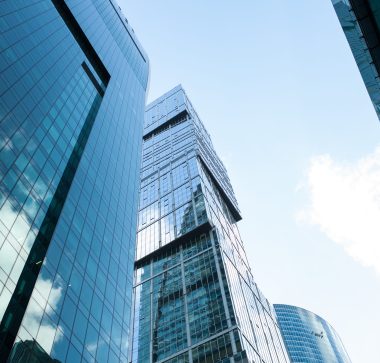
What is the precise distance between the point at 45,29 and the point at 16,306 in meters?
39.3

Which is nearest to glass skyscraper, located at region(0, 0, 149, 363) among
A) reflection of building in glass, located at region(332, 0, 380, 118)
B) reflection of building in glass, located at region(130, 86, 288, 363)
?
reflection of building in glass, located at region(332, 0, 380, 118)

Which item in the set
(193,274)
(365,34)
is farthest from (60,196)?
(193,274)

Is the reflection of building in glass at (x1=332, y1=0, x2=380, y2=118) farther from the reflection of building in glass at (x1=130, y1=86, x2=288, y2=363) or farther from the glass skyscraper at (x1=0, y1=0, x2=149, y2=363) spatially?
the reflection of building in glass at (x1=130, y1=86, x2=288, y2=363)

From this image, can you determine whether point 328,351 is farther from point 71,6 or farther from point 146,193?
point 71,6

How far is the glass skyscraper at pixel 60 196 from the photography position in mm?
28281

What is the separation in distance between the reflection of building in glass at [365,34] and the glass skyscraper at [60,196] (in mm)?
22714

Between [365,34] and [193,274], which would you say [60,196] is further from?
[193,274]

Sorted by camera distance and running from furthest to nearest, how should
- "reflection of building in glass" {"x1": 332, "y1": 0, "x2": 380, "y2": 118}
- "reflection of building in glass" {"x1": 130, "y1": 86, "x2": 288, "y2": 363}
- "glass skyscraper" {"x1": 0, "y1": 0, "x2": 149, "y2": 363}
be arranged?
"reflection of building in glass" {"x1": 130, "y1": 86, "x2": 288, "y2": 363} → "glass skyscraper" {"x1": 0, "y1": 0, "x2": 149, "y2": 363} → "reflection of building in glass" {"x1": 332, "y1": 0, "x2": 380, "y2": 118}

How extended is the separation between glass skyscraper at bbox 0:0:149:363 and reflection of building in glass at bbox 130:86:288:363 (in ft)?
151

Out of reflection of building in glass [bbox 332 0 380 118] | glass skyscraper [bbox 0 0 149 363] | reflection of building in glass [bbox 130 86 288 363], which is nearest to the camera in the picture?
reflection of building in glass [bbox 332 0 380 118]

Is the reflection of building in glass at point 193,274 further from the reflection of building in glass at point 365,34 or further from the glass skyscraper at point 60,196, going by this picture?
the reflection of building in glass at point 365,34

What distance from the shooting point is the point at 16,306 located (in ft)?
88.9

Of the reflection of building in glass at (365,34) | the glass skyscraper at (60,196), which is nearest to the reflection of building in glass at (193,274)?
the glass skyscraper at (60,196)

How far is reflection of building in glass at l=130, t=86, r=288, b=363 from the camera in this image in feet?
313
